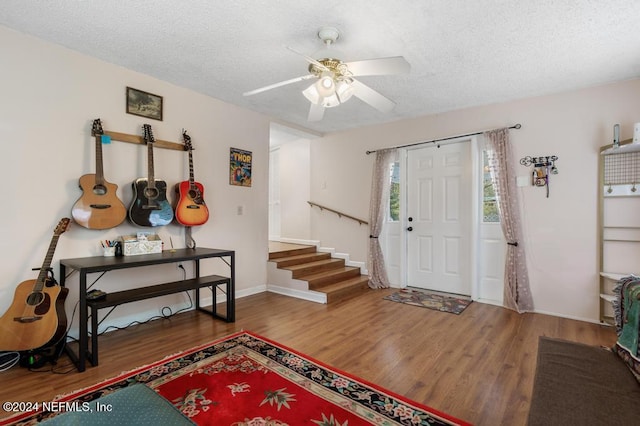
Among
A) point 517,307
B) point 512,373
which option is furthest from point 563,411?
point 517,307

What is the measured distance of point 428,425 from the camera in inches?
63.2

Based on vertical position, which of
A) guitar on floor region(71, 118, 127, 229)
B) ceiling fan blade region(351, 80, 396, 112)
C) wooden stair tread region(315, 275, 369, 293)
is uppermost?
ceiling fan blade region(351, 80, 396, 112)

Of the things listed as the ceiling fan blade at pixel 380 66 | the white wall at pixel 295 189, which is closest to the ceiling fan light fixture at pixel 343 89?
the ceiling fan blade at pixel 380 66

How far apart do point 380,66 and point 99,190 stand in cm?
258

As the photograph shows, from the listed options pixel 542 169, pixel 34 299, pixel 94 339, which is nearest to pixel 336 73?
pixel 94 339

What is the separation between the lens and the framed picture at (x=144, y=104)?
→ 9.92ft

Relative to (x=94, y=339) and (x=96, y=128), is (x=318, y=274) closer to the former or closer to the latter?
(x=94, y=339)

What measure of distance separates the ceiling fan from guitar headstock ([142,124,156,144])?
4.72 feet

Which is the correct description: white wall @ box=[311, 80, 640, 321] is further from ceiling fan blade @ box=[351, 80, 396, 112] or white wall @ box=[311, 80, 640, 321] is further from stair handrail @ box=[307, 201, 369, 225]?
ceiling fan blade @ box=[351, 80, 396, 112]

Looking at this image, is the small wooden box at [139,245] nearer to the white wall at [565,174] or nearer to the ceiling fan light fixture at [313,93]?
the ceiling fan light fixture at [313,93]

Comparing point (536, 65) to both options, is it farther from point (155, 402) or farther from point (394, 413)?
point (155, 402)

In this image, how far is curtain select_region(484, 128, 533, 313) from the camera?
11.5 feet

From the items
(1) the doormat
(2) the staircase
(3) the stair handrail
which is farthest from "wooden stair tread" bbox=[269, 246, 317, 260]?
(1) the doormat

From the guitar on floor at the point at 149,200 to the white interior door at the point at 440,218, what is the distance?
324cm
